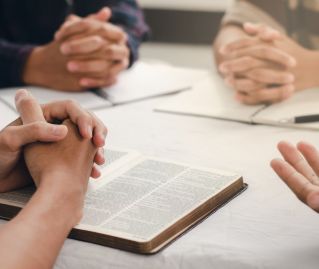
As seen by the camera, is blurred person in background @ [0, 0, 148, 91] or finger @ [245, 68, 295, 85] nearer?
finger @ [245, 68, 295, 85]

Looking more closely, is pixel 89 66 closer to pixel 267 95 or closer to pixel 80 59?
pixel 80 59

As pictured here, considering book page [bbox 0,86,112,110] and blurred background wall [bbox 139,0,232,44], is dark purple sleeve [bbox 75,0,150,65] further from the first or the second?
blurred background wall [bbox 139,0,232,44]

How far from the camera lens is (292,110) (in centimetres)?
121

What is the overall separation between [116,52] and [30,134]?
0.64m

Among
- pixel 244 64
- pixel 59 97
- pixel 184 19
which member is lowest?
pixel 184 19

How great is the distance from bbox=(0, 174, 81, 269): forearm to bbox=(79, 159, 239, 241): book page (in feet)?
0.12

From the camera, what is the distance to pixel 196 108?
4.12 ft

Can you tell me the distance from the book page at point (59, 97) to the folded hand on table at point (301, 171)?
1.83 feet

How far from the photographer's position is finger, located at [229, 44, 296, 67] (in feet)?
4.24

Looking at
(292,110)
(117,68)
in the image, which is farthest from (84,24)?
(292,110)

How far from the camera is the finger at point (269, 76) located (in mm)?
1284

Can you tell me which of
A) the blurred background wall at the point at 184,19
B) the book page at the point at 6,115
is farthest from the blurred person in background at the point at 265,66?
the blurred background wall at the point at 184,19

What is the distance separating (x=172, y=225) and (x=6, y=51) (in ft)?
3.03

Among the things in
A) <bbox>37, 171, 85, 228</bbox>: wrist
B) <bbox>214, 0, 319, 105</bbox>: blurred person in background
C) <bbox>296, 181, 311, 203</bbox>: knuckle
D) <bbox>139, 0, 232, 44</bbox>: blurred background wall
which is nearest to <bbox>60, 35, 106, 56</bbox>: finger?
<bbox>214, 0, 319, 105</bbox>: blurred person in background
